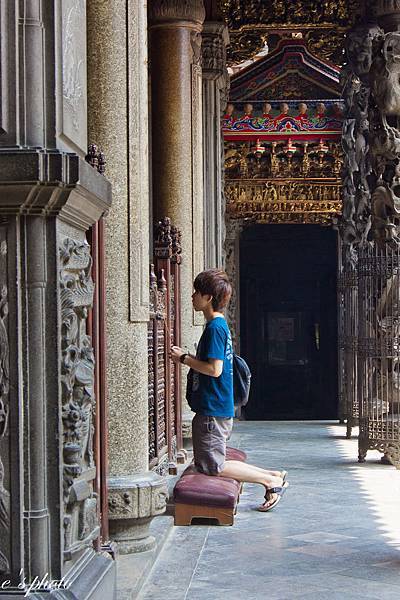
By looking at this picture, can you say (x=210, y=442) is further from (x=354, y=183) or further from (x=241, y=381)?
(x=354, y=183)

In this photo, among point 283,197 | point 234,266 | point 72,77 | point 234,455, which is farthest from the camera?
point 234,266

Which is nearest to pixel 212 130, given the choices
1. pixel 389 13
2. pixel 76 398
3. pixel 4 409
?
pixel 389 13

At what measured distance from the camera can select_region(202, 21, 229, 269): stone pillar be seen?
1686cm

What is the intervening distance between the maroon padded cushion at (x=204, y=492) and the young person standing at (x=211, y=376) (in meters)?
0.22

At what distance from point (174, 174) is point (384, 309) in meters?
2.58

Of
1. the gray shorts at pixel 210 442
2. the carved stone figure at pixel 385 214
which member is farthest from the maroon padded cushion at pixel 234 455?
the carved stone figure at pixel 385 214

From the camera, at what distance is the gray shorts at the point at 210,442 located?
8.38m

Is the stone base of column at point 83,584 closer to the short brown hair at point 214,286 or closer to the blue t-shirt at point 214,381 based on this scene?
the blue t-shirt at point 214,381

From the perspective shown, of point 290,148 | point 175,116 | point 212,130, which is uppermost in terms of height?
point 290,148

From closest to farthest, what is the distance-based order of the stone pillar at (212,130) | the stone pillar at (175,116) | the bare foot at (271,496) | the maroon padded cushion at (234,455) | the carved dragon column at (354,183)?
the bare foot at (271,496) → the maroon padded cushion at (234,455) → the stone pillar at (175,116) → the carved dragon column at (354,183) → the stone pillar at (212,130)

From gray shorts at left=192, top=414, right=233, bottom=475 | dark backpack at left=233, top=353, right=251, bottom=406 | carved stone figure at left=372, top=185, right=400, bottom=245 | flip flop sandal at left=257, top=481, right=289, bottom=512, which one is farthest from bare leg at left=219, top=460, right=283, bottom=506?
carved stone figure at left=372, top=185, right=400, bottom=245

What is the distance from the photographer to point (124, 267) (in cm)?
731

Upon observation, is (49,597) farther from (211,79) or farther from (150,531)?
(211,79)

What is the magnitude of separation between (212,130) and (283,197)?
20.7ft
